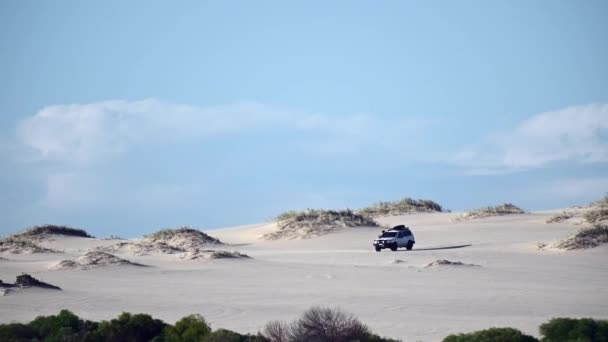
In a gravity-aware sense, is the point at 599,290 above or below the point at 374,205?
below

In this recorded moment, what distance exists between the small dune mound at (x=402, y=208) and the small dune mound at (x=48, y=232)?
17.2 metres

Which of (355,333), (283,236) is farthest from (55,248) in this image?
(355,333)

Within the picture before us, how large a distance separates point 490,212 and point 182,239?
1732cm

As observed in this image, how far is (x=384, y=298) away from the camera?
2700cm

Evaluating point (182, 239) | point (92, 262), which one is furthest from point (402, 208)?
point (92, 262)

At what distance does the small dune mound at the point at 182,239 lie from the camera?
144 ft

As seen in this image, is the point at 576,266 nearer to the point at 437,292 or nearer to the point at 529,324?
the point at 437,292

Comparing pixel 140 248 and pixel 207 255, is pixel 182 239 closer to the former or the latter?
pixel 140 248

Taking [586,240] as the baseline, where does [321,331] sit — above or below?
below

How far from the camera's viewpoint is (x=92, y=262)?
110 ft

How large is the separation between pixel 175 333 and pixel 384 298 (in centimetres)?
869

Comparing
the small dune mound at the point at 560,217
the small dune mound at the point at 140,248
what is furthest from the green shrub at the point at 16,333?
the small dune mound at the point at 560,217

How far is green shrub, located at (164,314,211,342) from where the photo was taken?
19205 mm

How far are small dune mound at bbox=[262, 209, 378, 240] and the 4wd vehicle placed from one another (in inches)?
256
